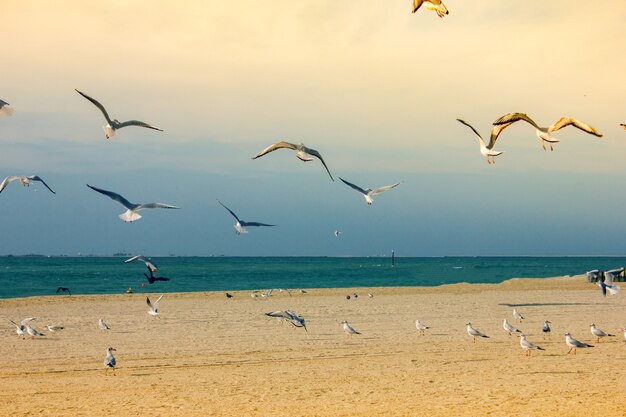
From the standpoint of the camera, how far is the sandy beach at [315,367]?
13.8 m

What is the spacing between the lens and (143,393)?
15.1 m

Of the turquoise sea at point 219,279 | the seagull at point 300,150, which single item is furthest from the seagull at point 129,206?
the turquoise sea at point 219,279

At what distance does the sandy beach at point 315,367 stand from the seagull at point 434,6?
340 inches

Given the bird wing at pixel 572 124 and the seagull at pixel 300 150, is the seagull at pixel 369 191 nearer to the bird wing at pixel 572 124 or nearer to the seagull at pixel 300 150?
the seagull at pixel 300 150

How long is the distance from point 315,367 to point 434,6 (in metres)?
12.9

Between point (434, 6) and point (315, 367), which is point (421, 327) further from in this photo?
point (434, 6)

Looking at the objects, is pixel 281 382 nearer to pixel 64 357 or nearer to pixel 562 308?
pixel 64 357

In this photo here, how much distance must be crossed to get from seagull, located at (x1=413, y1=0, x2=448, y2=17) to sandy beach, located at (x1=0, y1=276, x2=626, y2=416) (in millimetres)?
8638

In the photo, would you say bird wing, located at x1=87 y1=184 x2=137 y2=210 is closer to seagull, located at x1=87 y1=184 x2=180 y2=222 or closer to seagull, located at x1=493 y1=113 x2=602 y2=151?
seagull, located at x1=87 y1=184 x2=180 y2=222

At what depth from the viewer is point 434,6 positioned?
19.3ft

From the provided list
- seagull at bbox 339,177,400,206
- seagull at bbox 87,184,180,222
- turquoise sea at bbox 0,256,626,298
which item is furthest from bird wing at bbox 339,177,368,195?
turquoise sea at bbox 0,256,626,298

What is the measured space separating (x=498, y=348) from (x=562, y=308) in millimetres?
13945

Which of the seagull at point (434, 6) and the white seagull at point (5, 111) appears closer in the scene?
the seagull at point (434, 6)

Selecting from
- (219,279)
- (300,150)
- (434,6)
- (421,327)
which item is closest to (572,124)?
(434,6)
